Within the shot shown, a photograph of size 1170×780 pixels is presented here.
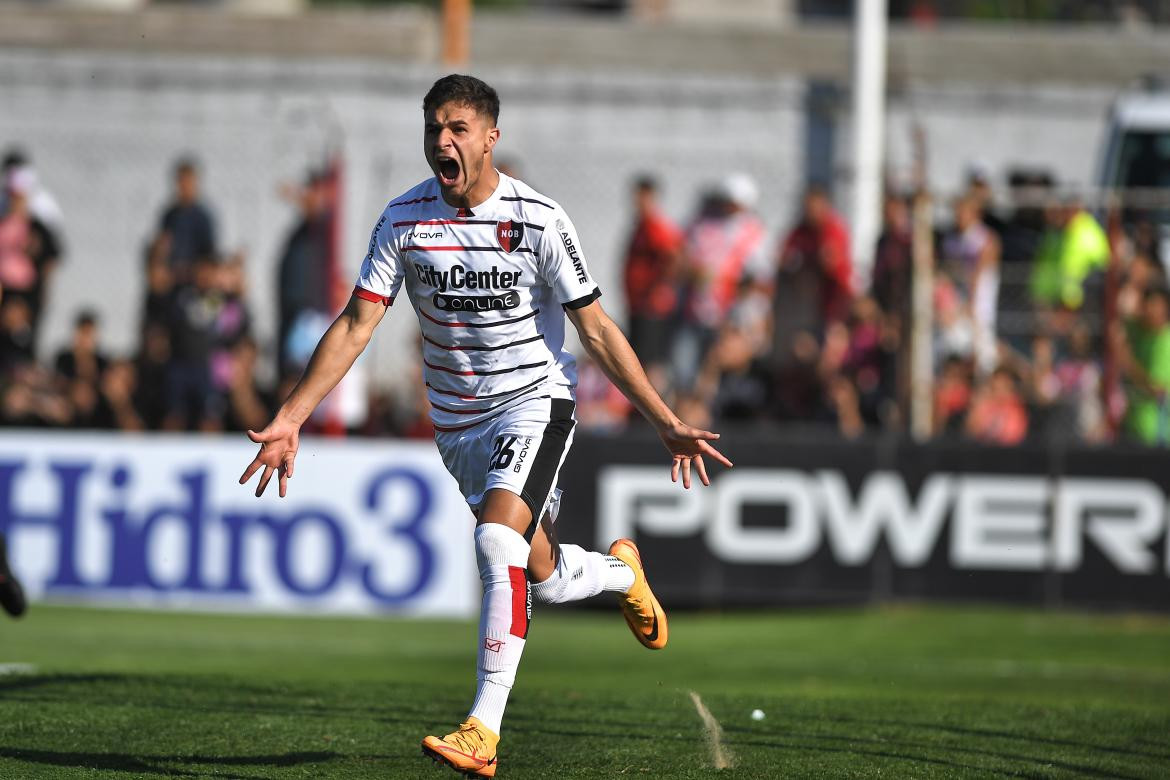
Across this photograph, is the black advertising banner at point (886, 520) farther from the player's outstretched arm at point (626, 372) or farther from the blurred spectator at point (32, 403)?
the player's outstretched arm at point (626, 372)

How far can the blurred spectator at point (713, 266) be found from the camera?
50.2ft

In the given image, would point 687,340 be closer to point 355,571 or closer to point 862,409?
point 862,409

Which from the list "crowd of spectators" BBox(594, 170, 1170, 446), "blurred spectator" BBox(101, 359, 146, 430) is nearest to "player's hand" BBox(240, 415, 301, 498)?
"crowd of spectators" BBox(594, 170, 1170, 446)

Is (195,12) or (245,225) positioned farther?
(195,12)

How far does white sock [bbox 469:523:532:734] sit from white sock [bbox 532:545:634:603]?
0.58m

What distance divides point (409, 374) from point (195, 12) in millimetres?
7205

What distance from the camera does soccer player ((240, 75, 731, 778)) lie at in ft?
20.7

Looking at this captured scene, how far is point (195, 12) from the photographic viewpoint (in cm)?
2130

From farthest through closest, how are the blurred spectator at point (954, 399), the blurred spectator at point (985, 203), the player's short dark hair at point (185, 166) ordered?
the player's short dark hair at point (185, 166) < the blurred spectator at point (985, 203) < the blurred spectator at point (954, 399)

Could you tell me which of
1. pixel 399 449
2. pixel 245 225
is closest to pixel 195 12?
pixel 245 225

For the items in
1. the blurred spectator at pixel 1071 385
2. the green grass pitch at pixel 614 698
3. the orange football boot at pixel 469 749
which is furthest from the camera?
the blurred spectator at pixel 1071 385

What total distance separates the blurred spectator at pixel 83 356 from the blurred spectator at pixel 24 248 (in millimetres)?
575

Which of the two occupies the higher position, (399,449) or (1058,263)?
(1058,263)

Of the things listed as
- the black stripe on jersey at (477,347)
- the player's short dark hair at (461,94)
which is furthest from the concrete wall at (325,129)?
the player's short dark hair at (461,94)
